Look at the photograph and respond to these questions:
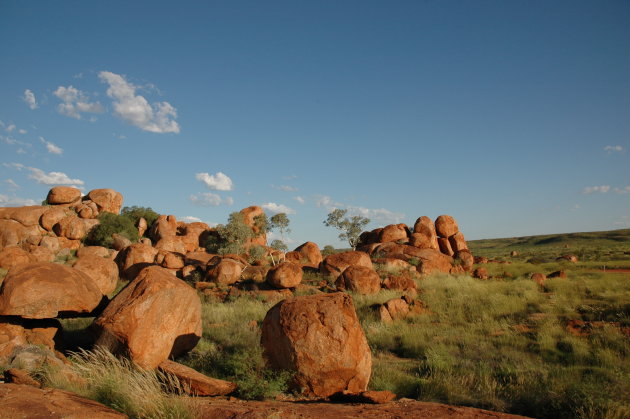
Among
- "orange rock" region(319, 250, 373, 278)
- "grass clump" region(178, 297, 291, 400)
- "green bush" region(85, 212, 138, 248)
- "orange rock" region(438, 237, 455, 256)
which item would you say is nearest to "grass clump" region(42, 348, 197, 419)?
"grass clump" region(178, 297, 291, 400)

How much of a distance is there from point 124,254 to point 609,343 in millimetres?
27456

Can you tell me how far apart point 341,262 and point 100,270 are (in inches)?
501

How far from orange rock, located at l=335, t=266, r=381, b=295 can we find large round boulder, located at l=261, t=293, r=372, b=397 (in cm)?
1032

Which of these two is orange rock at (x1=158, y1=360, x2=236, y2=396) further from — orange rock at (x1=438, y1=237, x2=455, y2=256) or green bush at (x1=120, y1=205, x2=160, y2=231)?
green bush at (x1=120, y1=205, x2=160, y2=231)

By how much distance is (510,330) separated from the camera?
12359 mm

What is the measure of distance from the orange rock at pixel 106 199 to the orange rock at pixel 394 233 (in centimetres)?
2874

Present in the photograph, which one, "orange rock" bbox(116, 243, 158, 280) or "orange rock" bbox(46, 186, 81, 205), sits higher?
"orange rock" bbox(46, 186, 81, 205)

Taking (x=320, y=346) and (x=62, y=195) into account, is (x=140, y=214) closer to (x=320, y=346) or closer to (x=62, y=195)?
(x=62, y=195)

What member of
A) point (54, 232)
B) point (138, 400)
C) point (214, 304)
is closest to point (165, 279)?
point (138, 400)

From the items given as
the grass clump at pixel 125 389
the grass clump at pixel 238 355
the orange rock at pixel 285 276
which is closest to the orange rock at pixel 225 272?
the orange rock at pixel 285 276

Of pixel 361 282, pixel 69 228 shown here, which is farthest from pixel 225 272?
pixel 69 228

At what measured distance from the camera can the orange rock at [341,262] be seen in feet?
75.7

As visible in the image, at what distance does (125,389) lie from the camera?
219 inches

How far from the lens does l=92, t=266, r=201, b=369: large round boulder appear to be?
7.96 m
